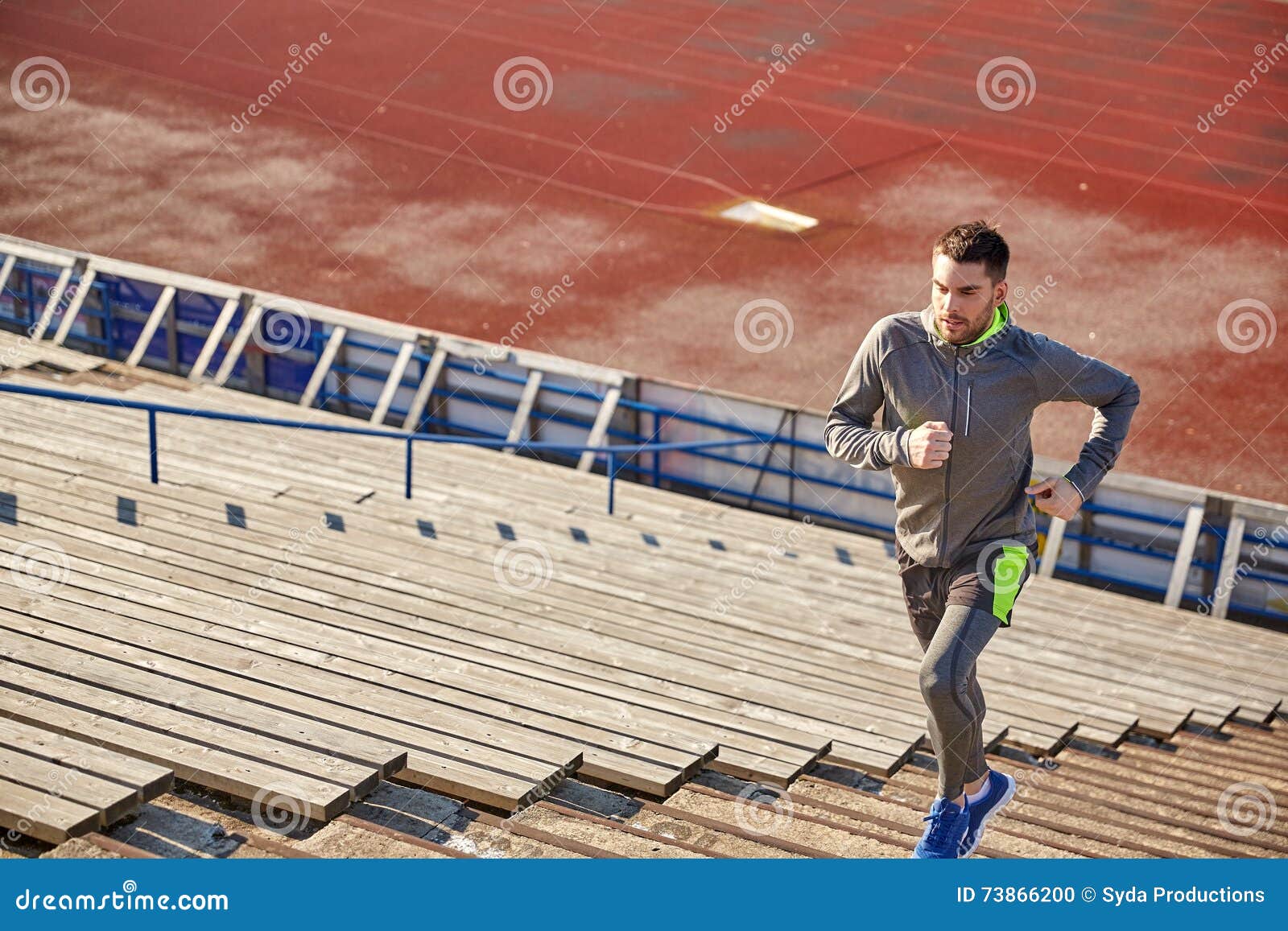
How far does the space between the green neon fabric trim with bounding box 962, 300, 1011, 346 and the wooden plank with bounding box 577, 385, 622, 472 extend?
9096mm

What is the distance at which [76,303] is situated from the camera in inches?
592

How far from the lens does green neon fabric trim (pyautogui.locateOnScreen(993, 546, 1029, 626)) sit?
15.4ft

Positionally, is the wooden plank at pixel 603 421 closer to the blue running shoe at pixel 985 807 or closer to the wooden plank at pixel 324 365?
the wooden plank at pixel 324 365

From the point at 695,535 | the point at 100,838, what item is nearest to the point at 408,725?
the point at 100,838

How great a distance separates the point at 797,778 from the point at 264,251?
1510 cm

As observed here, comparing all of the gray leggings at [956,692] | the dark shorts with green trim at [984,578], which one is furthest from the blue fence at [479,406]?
the gray leggings at [956,692]

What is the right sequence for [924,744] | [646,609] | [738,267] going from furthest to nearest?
[738,267]
[646,609]
[924,744]

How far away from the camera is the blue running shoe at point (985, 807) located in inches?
193

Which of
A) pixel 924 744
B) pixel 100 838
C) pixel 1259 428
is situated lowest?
pixel 100 838

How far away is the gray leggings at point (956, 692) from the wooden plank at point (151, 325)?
11715 millimetres

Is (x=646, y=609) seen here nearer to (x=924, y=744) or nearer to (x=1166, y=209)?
(x=924, y=744)

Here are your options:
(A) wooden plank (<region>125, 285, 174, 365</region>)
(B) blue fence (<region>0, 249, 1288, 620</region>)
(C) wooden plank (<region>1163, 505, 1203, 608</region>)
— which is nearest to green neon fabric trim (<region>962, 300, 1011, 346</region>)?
(B) blue fence (<region>0, 249, 1288, 620</region>)

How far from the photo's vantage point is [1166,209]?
20.4m
